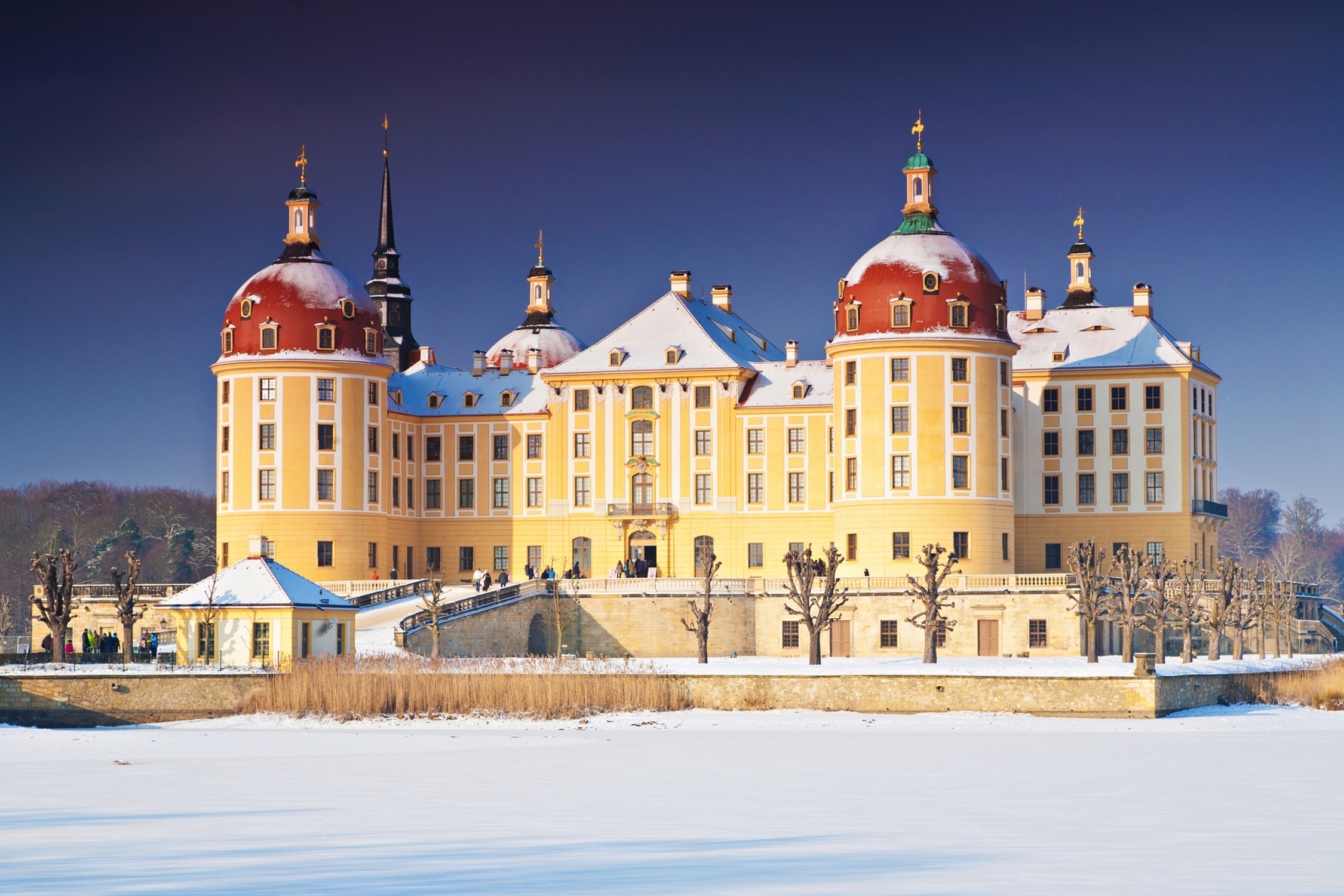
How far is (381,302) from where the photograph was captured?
100938 mm

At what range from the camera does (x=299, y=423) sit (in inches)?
2771

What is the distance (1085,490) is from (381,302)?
144 ft

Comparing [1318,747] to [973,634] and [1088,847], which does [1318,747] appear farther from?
[973,634]

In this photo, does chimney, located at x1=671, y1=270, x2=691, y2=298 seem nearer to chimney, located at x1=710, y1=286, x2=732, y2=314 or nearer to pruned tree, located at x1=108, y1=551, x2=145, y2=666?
chimney, located at x1=710, y1=286, x2=732, y2=314

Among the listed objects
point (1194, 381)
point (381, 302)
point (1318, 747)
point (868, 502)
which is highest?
point (381, 302)

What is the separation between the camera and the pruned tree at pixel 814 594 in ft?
175

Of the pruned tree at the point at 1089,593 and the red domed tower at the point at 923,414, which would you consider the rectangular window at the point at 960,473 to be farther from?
the pruned tree at the point at 1089,593

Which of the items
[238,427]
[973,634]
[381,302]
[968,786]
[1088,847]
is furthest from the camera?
[381,302]

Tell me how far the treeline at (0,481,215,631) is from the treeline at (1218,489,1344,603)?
67.5m

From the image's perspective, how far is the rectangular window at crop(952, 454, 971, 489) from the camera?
65.9m

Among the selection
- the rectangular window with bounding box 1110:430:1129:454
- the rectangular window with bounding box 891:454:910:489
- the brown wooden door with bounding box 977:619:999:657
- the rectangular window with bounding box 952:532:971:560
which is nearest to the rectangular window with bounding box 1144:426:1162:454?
the rectangular window with bounding box 1110:430:1129:454

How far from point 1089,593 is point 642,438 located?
22.3m

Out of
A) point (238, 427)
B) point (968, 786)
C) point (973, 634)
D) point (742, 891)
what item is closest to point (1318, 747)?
point (968, 786)

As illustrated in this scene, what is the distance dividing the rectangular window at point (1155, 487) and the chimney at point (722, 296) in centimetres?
2054
